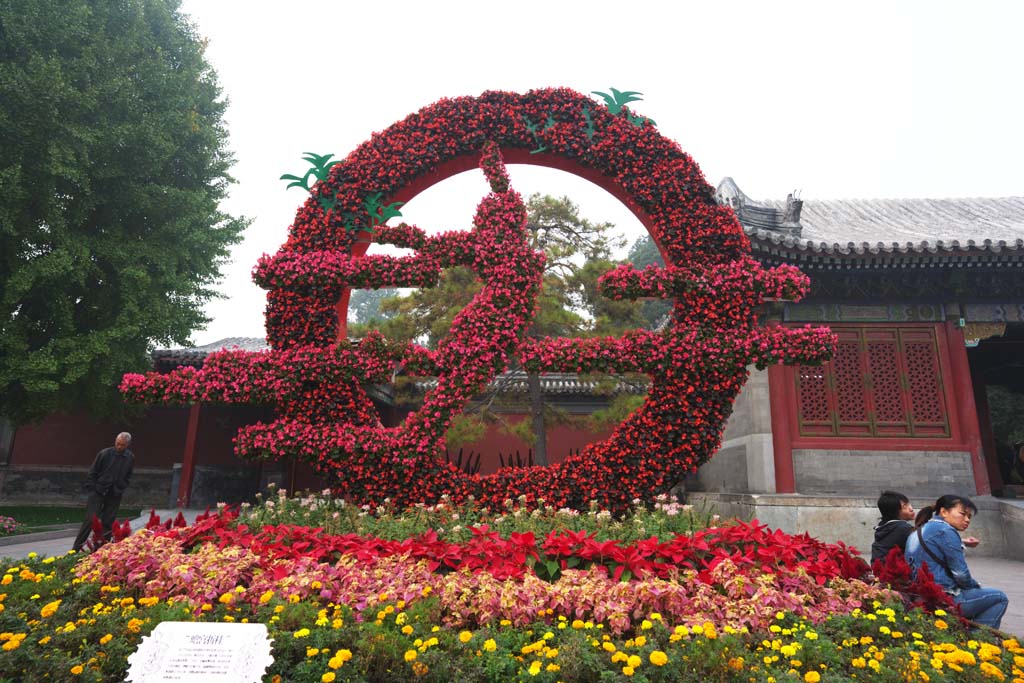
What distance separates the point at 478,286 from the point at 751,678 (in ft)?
28.8

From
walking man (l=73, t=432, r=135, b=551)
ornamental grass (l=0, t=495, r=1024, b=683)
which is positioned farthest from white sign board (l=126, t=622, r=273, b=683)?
walking man (l=73, t=432, r=135, b=551)

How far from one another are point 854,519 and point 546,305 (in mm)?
5730

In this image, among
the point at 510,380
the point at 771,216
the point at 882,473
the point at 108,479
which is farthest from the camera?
the point at 510,380

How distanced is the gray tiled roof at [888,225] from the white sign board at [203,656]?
25.8ft

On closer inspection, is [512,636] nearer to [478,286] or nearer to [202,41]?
[478,286]

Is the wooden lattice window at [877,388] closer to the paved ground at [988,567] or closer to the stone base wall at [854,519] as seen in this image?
the stone base wall at [854,519]

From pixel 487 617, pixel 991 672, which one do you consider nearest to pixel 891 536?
pixel 991 672

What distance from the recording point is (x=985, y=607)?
3.45m

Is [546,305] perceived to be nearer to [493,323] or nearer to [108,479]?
[493,323]

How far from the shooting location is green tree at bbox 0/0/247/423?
8.56 metres

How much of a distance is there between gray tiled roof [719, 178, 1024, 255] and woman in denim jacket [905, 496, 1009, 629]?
5219 millimetres

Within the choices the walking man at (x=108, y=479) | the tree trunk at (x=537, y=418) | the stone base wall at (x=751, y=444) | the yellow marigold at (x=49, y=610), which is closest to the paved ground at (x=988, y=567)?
the walking man at (x=108, y=479)

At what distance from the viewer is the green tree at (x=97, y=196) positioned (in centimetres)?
856

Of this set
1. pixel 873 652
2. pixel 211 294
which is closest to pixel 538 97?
pixel 873 652
